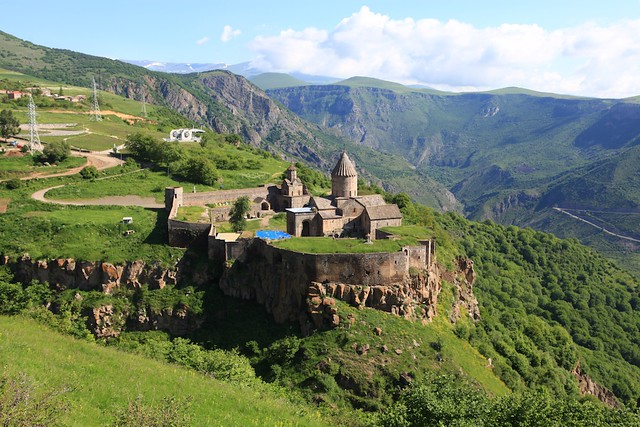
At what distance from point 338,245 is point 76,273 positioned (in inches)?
1093

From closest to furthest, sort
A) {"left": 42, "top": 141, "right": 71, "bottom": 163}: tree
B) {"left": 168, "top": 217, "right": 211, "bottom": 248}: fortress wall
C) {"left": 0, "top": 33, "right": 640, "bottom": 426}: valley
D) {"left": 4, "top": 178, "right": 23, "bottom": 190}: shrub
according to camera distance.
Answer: {"left": 0, "top": 33, "right": 640, "bottom": 426}: valley, {"left": 168, "top": 217, "right": 211, "bottom": 248}: fortress wall, {"left": 4, "top": 178, "right": 23, "bottom": 190}: shrub, {"left": 42, "top": 141, "right": 71, "bottom": 163}: tree

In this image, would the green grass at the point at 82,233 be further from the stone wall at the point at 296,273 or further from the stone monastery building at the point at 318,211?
the stone wall at the point at 296,273

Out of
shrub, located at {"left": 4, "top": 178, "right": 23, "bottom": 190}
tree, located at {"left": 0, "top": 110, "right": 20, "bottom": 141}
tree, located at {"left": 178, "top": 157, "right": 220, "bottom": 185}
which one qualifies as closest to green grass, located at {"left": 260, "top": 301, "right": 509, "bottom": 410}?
tree, located at {"left": 178, "top": 157, "right": 220, "bottom": 185}

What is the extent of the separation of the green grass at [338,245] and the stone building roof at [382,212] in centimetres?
552

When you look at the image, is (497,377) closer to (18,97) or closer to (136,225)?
(136,225)

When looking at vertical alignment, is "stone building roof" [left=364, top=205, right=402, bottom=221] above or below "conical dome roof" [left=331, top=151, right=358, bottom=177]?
below

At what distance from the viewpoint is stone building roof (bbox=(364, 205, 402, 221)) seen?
5683cm

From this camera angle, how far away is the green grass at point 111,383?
69.1 ft

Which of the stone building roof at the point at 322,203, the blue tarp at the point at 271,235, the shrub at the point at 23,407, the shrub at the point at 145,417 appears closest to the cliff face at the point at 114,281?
the blue tarp at the point at 271,235

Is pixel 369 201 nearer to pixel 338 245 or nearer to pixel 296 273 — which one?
pixel 338 245

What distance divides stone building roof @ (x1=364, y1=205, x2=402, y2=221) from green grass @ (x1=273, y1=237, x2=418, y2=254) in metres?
5.52

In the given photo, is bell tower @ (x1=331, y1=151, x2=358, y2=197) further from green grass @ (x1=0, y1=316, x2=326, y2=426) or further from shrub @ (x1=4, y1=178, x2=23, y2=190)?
shrub @ (x1=4, y1=178, x2=23, y2=190)

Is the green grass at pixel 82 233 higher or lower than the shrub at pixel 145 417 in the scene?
lower

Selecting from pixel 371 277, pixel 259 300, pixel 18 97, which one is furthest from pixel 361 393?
pixel 18 97
